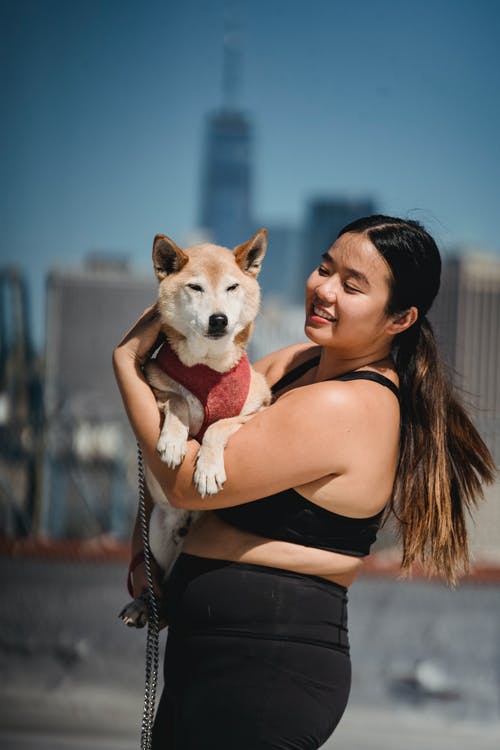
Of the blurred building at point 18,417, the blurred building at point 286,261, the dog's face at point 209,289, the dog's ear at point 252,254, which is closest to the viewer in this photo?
the dog's face at point 209,289

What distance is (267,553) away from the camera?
177 centimetres

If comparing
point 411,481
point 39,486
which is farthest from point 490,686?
point 39,486

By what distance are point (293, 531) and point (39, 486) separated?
13259 millimetres

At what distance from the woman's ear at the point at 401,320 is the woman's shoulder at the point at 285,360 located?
12.3 inches

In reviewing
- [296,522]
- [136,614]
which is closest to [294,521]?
[296,522]

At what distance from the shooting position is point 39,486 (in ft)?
47.5

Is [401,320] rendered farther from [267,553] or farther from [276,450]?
[267,553]

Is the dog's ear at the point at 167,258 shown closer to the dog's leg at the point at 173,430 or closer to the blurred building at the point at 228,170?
the dog's leg at the point at 173,430

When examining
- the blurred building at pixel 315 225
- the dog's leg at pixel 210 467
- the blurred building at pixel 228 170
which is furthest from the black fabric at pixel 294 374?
the blurred building at pixel 228 170

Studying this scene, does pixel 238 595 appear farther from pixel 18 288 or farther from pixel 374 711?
pixel 18 288

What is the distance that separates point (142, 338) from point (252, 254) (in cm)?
38

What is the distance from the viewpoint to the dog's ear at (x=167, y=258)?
2.09m

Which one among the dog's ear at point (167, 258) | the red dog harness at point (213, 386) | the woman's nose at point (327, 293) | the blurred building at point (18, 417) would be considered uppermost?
the dog's ear at point (167, 258)

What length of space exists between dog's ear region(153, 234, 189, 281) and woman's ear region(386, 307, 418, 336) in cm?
52
